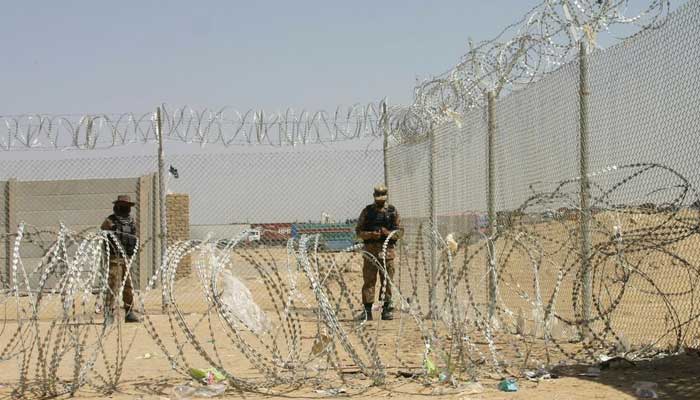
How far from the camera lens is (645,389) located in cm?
→ 545

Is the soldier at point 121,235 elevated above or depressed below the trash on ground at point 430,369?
above

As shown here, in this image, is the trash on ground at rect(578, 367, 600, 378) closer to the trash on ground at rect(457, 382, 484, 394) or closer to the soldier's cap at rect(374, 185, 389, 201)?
the trash on ground at rect(457, 382, 484, 394)

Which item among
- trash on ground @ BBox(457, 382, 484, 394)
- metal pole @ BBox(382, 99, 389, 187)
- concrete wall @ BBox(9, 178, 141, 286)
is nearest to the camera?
trash on ground @ BBox(457, 382, 484, 394)

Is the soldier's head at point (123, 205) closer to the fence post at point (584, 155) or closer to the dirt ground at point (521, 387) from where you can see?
the dirt ground at point (521, 387)

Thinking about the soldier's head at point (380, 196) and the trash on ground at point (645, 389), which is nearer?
the trash on ground at point (645, 389)

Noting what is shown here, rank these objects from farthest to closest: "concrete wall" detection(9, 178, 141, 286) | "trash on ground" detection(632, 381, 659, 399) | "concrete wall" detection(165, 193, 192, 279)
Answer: "concrete wall" detection(165, 193, 192, 279), "concrete wall" detection(9, 178, 141, 286), "trash on ground" detection(632, 381, 659, 399)

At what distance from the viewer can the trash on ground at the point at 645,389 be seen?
17.6 feet

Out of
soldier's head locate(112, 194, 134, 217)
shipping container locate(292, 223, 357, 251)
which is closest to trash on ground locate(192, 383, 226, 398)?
soldier's head locate(112, 194, 134, 217)

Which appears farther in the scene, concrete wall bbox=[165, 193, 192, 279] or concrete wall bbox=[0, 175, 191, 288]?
concrete wall bbox=[165, 193, 192, 279]

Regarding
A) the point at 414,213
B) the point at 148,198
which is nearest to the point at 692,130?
the point at 414,213

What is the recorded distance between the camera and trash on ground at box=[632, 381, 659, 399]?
5.36 metres

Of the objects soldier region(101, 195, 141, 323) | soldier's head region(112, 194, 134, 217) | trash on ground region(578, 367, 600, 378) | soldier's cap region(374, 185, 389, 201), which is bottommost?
trash on ground region(578, 367, 600, 378)

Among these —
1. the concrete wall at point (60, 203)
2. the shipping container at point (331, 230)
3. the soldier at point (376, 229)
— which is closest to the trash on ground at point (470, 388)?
the soldier at point (376, 229)

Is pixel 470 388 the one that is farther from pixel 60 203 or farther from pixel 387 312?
pixel 60 203
